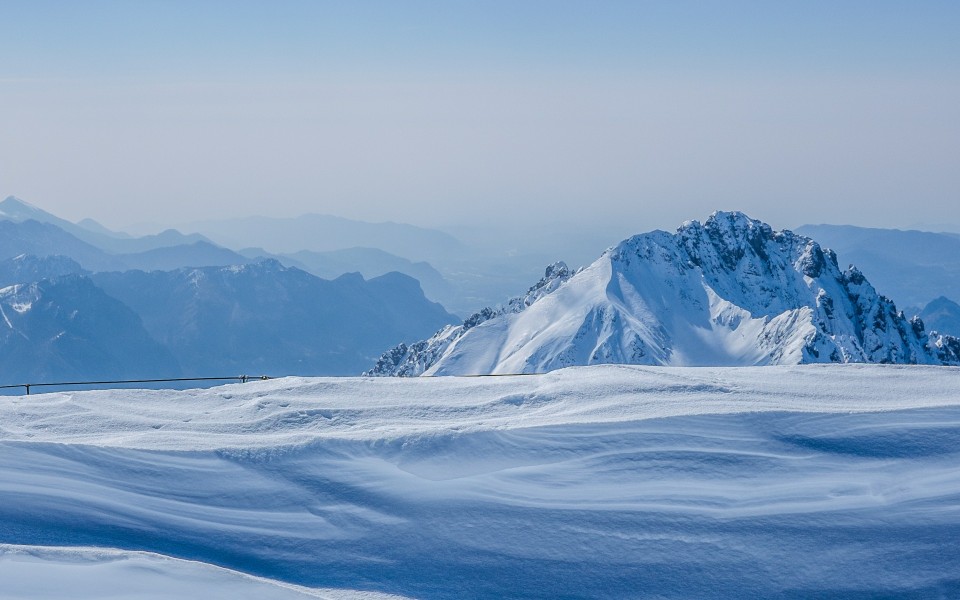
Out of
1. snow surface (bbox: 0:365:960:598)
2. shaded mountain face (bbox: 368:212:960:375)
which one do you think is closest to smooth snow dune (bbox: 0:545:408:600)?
snow surface (bbox: 0:365:960:598)

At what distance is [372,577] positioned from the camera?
586cm

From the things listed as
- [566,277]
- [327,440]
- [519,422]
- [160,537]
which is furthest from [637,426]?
[566,277]

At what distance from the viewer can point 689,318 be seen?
6644 inches

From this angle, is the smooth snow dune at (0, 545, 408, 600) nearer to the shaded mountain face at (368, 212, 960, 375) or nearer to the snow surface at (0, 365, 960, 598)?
the snow surface at (0, 365, 960, 598)

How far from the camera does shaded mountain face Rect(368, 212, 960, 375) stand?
478ft

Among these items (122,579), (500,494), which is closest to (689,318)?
(500,494)

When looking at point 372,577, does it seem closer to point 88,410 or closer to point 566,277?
point 88,410

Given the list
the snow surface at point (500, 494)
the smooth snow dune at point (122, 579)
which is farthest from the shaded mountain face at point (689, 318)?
→ the smooth snow dune at point (122, 579)

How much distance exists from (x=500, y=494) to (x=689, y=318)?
167 metres

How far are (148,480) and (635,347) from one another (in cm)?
14328

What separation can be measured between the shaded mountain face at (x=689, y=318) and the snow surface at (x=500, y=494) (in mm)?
124455

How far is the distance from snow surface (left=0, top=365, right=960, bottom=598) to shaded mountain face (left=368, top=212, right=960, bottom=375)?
408 feet

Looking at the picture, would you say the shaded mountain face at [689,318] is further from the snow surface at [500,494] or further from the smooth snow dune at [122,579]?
the smooth snow dune at [122,579]

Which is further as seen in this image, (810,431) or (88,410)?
(88,410)
